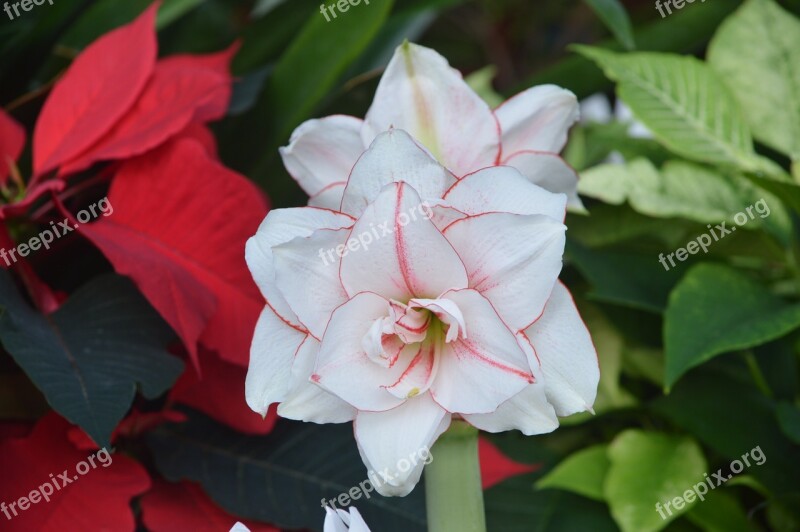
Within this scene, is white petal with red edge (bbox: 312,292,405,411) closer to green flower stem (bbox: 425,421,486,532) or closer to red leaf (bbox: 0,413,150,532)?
green flower stem (bbox: 425,421,486,532)

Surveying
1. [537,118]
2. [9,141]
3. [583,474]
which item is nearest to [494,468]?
[583,474]

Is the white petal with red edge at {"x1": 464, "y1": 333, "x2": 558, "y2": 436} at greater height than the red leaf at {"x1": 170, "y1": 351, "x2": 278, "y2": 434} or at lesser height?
greater

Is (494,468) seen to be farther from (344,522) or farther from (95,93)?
(95,93)

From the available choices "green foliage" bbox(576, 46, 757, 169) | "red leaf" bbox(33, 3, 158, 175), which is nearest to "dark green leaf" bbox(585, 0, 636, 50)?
"green foliage" bbox(576, 46, 757, 169)

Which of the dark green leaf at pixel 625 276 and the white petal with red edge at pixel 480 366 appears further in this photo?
the dark green leaf at pixel 625 276

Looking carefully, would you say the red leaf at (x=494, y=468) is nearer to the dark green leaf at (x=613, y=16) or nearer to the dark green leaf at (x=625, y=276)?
the dark green leaf at (x=625, y=276)

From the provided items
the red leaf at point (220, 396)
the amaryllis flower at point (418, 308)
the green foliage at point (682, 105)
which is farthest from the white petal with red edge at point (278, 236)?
the green foliage at point (682, 105)
